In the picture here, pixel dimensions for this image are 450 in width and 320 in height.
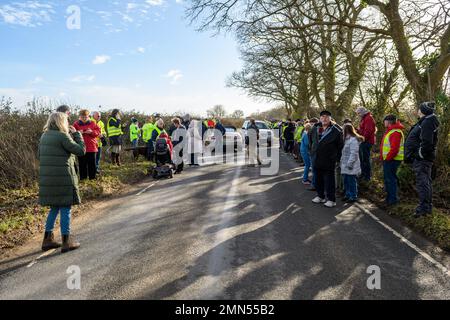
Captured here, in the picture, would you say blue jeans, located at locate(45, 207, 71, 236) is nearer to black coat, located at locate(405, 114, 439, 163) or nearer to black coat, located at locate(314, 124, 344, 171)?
black coat, located at locate(314, 124, 344, 171)

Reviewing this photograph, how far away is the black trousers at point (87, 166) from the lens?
1018 centimetres

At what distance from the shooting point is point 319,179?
8.55m

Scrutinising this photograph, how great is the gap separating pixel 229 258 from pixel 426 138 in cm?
451

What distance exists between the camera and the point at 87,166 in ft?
33.7

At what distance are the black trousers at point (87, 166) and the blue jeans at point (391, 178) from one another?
805 centimetres

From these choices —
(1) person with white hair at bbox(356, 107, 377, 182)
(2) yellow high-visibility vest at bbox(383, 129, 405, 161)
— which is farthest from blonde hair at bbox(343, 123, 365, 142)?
(1) person with white hair at bbox(356, 107, 377, 182)

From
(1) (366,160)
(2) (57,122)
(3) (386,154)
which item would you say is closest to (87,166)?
(2) (57,122)

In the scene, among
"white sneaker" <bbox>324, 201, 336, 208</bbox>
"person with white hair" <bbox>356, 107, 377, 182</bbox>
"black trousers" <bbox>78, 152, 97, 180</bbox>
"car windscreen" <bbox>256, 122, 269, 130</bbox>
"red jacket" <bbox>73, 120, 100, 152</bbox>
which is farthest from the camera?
"car windscreen" <bbox>256, 122, 269, 130</bbox>

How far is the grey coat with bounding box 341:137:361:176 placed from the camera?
8.32 metres

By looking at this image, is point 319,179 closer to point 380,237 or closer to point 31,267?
point 380,237

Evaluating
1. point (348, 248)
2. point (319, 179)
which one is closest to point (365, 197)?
point (319, 179)

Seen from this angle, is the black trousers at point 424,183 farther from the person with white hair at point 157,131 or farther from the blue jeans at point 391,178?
the person with white hair at point 157,131

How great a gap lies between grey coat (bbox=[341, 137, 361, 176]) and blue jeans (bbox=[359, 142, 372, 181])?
5.05 feet

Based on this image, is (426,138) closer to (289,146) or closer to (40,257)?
(40,257)
